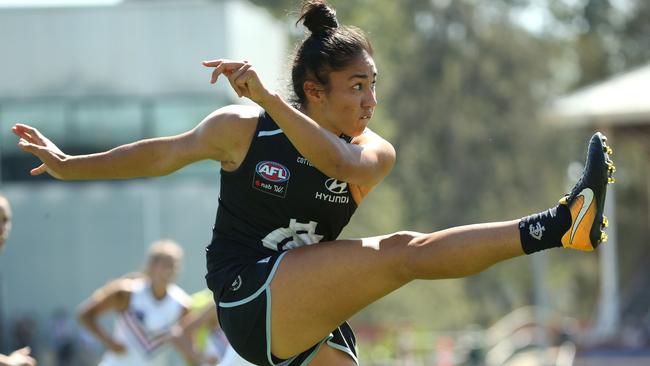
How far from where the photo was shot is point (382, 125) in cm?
3522

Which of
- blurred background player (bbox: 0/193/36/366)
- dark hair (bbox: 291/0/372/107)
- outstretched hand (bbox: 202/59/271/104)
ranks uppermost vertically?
dark hair (bbox: 291/0/372/107)

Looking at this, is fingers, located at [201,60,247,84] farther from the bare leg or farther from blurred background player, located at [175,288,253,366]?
blurred background player, located at [175,288,253,366]

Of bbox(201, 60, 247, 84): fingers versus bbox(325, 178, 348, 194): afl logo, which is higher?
bbox(201, 60, 247, 84): fingers

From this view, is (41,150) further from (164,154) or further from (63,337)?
(63,337)

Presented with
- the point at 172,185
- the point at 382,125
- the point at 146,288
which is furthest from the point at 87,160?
the point at 382,125

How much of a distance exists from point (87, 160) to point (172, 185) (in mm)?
13258

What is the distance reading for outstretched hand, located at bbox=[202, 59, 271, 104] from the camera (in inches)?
199

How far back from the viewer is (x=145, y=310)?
32.0 feet

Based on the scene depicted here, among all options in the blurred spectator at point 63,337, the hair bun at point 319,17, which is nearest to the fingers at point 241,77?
the hair bun at point 319,17

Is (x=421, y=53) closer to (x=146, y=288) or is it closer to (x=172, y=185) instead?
(x=172, y=185)

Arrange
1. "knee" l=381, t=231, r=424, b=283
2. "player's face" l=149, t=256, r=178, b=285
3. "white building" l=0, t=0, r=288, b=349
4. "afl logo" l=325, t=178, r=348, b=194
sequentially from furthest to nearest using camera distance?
"white building" l=0, t=0, r=288, b=349
"player's face" l=149, t=256, r=178, b=285
"afl logo" l=325, t=178, r=348, b=194
"knee" l=381, t=231, r=424, b=283

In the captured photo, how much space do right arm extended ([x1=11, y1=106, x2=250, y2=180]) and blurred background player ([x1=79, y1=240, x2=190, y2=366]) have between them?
13.7 feet

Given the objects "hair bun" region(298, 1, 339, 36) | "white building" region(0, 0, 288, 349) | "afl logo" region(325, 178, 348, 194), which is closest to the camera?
"afl logo" region(325, 178, 348, 194)

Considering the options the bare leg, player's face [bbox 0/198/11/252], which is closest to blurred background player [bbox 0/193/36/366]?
player's face [bbox 0/198/11/252]
